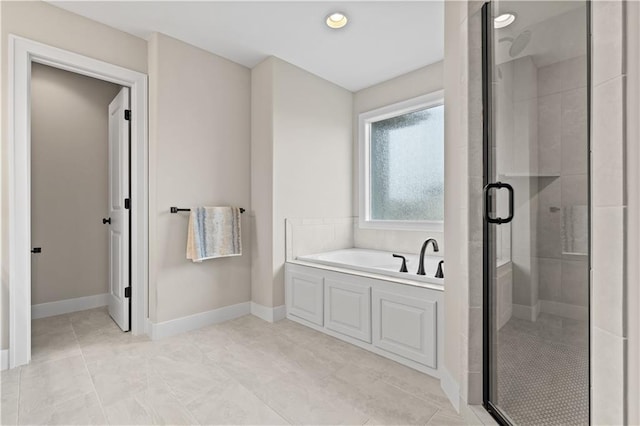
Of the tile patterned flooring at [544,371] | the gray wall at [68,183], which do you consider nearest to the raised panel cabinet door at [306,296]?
the tile patterned flooring at [544,371]

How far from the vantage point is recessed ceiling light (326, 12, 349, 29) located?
2312mm

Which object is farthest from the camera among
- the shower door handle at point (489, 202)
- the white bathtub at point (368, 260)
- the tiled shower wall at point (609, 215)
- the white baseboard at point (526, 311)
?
the white bathtub at point (368, 260)

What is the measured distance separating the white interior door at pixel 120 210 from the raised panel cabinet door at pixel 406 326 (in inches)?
79.2

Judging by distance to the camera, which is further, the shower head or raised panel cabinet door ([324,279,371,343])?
raised panel cabinet door ([324,279,371,343])

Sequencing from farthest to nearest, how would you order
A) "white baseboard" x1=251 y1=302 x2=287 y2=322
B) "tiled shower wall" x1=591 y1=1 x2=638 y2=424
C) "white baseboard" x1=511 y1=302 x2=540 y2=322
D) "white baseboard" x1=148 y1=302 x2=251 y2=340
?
"white baseboard" x1=251 y1=302 x2=287 y2=322, "white baseboard" x1=148 y1=302 x2=251 y2=340, "white baseboard" x1=511 y1=302 x2=540 y2=322, "tiled shower wall" x1=591 y1=1 x2=638 y2=424

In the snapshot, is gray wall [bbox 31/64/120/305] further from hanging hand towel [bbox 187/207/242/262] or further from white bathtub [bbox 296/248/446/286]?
white bathtub [bbox 296/248/446/286]

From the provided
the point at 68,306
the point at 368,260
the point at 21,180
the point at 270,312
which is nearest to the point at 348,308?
the point at 270,312

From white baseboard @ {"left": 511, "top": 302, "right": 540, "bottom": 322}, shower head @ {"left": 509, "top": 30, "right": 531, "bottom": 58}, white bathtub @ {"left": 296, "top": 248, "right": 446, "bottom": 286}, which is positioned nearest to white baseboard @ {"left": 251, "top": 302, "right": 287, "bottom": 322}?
white bathtub @ {"left": 296, "top": 248, "right": 446, "bottom": 286}

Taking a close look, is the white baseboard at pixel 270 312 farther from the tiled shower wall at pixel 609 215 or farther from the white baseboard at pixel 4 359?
the tiled shower wall at pixel 609 215

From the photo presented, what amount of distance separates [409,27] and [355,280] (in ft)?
6.47

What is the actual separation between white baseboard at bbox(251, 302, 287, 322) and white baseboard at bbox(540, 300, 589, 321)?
2169mm

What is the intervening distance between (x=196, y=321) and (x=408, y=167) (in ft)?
8.18

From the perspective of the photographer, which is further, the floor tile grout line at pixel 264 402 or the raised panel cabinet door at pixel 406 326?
the raised panel cabinet door at pixel 406 326

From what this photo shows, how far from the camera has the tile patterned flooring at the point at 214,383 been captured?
1.56m
